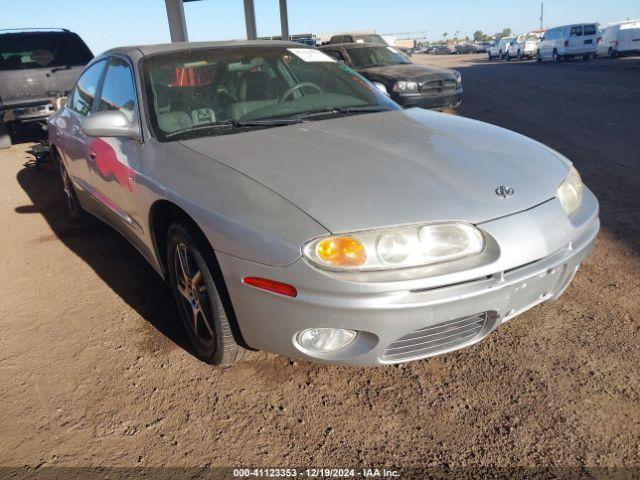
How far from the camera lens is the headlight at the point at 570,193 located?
2.26 m

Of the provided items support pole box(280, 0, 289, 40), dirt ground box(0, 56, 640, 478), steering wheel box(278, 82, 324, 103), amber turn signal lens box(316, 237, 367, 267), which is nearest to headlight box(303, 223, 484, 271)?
amber turn signal lens box(316, 237, 367, 267)

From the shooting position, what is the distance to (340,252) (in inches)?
72.3

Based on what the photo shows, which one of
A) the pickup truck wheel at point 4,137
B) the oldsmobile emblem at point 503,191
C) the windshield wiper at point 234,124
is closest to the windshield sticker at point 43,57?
the pickup truck wheel at point 4,137

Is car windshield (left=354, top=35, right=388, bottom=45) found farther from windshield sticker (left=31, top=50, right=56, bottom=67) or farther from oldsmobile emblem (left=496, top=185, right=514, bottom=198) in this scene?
oldsmobile emblem (left=496, top=185, right=514, bottom=198)

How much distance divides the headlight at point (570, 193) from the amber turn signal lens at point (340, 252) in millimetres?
1015

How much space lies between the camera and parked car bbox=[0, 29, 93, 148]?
7719 mm

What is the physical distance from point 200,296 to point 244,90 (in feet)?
4.36

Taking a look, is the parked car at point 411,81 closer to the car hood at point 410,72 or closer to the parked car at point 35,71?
the car hood at point 410,72

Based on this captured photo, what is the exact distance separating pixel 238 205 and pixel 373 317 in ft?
2.26

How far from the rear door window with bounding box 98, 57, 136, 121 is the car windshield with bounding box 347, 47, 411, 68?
7445mm

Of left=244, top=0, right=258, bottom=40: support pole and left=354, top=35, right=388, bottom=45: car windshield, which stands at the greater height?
left=244, top=0, right=258, bottom=40: support pole

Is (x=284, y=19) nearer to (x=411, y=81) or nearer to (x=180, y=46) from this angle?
(x=411, y=81)

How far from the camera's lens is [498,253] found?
74.7 inches

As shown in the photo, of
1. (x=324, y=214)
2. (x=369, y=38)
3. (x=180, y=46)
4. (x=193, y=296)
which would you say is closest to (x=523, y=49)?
(x=369, y=38)
